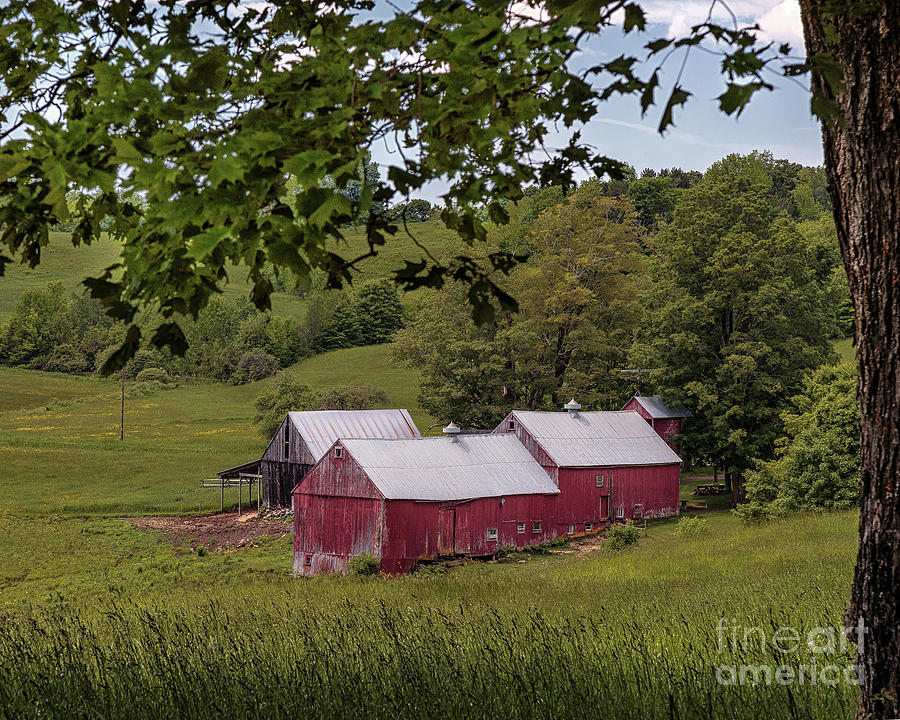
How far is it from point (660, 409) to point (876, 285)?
40.5 m

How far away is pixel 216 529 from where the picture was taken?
136 feet

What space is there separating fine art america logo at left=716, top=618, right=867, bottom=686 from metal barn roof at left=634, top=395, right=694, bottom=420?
123 feet

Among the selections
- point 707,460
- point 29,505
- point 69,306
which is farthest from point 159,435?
point 69,306

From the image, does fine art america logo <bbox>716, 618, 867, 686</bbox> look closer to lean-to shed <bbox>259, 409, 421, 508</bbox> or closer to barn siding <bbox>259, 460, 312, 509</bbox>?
lean-to shed <bbox>259, 409, 421, 508</bbox>

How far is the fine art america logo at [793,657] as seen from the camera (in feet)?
16.6

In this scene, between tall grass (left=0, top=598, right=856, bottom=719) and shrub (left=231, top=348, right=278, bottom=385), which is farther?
shrub (left=231, top=348, right=278, bottom=385)

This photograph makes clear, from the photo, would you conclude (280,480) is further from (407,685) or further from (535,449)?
(407,685)

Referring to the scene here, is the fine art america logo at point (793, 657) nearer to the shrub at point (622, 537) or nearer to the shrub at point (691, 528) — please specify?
the shrub at point (691, 528)

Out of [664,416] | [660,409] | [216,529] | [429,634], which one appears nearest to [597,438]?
[664,416]

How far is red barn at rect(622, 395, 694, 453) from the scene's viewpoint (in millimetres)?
43312

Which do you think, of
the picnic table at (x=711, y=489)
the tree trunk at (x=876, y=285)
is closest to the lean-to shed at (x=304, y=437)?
the picnic table at (x=711, y=489)

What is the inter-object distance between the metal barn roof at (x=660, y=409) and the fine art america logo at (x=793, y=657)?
3755 cm

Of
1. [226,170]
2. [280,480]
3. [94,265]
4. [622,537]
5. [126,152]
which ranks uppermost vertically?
[94,265]

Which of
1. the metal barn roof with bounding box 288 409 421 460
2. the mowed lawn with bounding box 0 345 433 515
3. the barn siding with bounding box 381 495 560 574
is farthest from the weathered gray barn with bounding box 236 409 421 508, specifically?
the barn siding with bounding box 381 495 560 574
